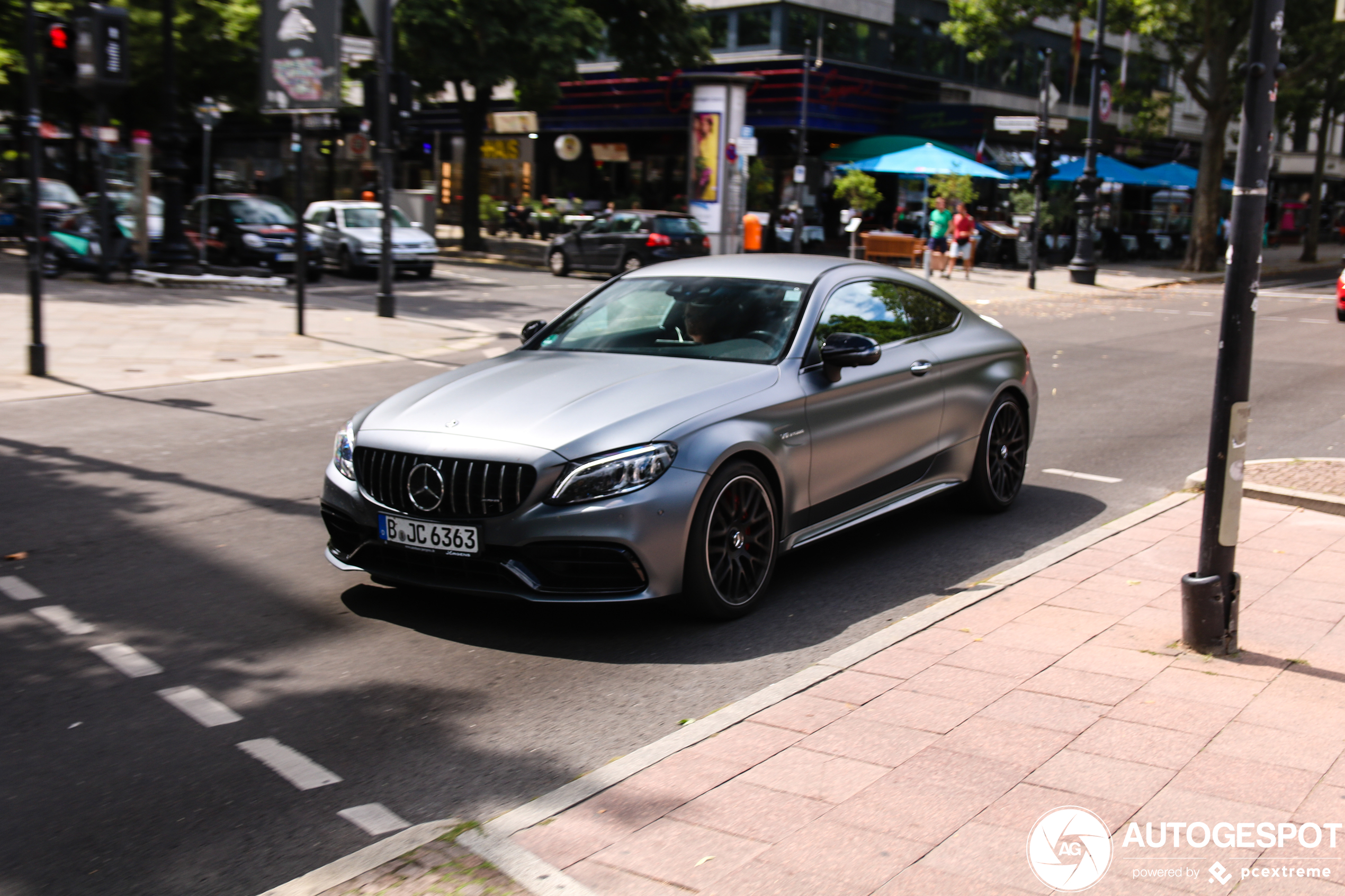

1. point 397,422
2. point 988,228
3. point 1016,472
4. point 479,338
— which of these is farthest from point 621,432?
point 988,228

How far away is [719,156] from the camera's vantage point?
35250 millimetres

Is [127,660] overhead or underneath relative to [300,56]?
underneath

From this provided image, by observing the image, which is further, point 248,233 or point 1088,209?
Answer: point 1088,209

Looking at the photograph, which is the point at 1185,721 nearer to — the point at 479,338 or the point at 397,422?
the point at 397,422

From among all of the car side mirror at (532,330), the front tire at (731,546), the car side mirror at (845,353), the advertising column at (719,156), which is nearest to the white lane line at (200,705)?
the front tire at (731,546)

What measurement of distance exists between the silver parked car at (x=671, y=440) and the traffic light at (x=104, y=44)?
1327 centimetres

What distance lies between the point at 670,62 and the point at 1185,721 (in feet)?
114

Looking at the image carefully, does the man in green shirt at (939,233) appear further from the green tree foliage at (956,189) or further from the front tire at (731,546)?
the front tire at (731,546)

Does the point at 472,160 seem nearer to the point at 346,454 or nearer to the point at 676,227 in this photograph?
the point at 676,227

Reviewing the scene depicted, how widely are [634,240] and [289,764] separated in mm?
24166

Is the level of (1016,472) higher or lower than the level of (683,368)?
lower

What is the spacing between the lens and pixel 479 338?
16719 millimetres

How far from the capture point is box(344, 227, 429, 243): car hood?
25828 mm

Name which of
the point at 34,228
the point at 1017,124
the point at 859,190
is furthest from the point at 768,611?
the point at 859,190
